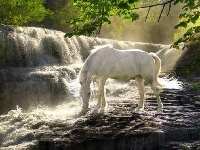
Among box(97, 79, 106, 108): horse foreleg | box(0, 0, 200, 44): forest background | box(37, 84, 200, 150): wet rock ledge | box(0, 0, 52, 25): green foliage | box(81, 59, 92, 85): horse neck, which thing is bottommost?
box(37, 84, 200, 150): wet rock ledge

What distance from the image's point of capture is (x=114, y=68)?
10.5 meters

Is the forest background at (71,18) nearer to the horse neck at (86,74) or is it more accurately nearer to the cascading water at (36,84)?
the cascading water at (36,84)

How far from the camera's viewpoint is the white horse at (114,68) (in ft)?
32.7

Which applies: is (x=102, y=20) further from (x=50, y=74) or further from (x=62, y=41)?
(x=62, y=41)

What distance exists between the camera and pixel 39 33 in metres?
22.0

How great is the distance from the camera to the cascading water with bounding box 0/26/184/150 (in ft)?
31.7

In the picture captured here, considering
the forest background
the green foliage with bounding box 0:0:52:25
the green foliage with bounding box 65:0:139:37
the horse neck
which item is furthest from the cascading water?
the green foliage with bounding box 65:0:139:37

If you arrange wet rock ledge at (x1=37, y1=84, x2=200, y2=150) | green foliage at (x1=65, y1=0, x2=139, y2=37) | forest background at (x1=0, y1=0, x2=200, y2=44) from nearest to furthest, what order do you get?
1. green foliage at (x1=65, y1=0, x2=139, y2=37)
2. wet rock ledge at (x1=37, y1=84, x2=200, y2=150)
3. forest background at (x1=0, y1=0, x2=200, y2=44)

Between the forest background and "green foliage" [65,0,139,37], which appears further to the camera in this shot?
the forest background

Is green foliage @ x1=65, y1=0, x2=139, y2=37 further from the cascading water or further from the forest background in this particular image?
the forest background

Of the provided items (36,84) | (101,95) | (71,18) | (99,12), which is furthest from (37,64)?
(71,18)

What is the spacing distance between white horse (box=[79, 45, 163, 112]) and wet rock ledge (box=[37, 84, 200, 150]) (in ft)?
2.53

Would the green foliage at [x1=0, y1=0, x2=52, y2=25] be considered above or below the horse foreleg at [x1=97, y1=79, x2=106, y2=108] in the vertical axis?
above

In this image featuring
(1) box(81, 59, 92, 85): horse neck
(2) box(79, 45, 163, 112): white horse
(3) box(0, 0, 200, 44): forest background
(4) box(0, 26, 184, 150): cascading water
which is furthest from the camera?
(3) box(0, 0, 200, 44): forest background
